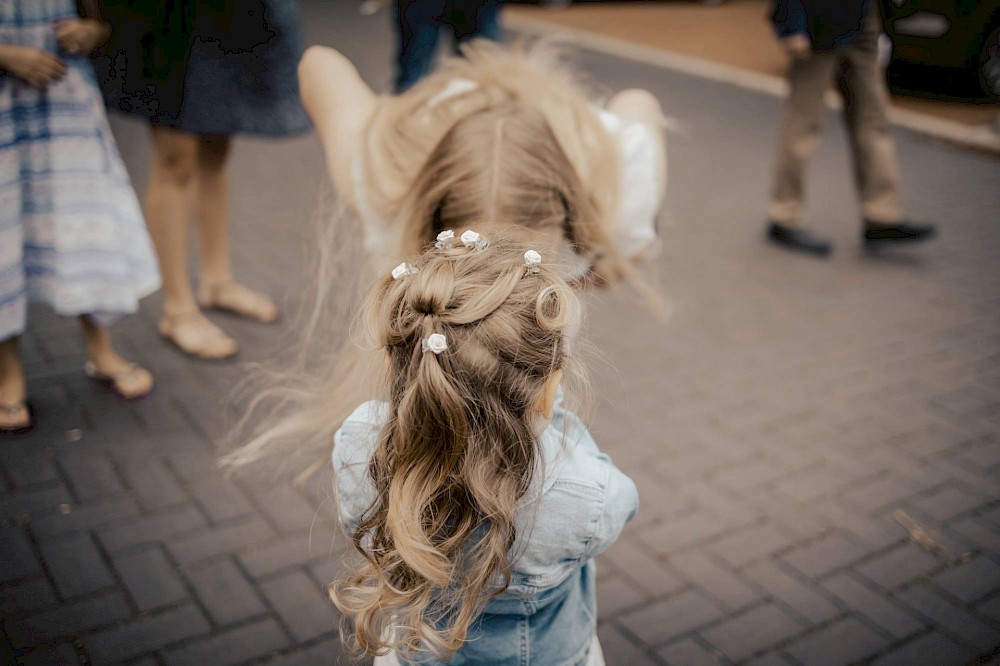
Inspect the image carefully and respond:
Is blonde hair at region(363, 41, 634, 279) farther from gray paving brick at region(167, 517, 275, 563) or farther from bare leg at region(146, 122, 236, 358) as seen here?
bare leg at region(146, 122, 236, 358)


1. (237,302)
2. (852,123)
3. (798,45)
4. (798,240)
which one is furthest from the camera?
(798,240)

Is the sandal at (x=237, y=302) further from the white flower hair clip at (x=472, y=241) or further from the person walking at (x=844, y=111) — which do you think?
the person walking at (x=844, y=111)

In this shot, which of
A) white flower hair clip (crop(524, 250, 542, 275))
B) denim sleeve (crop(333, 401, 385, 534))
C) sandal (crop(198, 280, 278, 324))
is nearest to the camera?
white flower hair clip (crop(524, 250, 542, 275))

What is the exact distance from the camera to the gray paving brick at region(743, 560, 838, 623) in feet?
8.21

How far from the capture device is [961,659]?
2369mm

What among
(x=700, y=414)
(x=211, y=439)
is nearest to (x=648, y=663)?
(x=700, y=414)

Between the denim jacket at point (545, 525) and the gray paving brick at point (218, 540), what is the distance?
117 centimetres

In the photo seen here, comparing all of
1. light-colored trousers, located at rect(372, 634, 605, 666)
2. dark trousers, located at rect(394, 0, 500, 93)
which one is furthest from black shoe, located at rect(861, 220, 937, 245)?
light-colored trousers, located at rect(372, 634, 605, 666)

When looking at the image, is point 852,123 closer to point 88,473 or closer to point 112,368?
point 112,368

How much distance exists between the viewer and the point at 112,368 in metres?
3.17

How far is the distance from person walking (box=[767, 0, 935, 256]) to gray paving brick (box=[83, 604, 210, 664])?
12.8 ft

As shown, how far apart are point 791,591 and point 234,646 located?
5.13 feet

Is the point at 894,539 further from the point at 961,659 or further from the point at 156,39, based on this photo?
the point at 156,39

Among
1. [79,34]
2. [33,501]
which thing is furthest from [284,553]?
[79,34]
